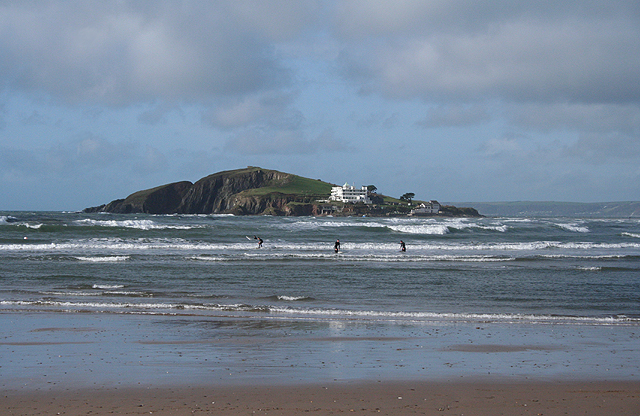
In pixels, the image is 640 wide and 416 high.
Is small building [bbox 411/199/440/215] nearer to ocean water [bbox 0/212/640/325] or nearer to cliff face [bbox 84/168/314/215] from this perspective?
cliff face [bbox 84/168/314/215]

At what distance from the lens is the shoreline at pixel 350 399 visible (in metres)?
6.53

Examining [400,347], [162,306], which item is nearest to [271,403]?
[400,347]

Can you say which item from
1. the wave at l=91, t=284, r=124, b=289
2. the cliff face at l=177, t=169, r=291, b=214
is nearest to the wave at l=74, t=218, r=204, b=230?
the wave at l=91, t=284, r=124, b=289

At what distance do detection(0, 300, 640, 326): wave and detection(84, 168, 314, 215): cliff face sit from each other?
13657cm

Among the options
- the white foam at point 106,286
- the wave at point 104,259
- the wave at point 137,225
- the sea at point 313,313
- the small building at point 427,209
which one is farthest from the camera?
the small building at point 427,209

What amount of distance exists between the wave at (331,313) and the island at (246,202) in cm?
13336

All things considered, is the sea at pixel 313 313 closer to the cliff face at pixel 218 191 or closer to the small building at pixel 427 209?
the small building at pixel 427 209

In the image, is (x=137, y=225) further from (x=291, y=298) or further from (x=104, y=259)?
(x=291, y=298)

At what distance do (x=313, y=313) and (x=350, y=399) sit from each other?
284 inches

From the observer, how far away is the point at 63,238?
41.8 metres

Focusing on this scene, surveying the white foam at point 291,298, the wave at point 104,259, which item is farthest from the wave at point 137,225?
the white foam at point 291,298

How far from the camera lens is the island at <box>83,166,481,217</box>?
6093 inches

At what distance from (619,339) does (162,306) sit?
12.4 m

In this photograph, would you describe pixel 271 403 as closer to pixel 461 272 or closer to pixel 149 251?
pixel 461 272
